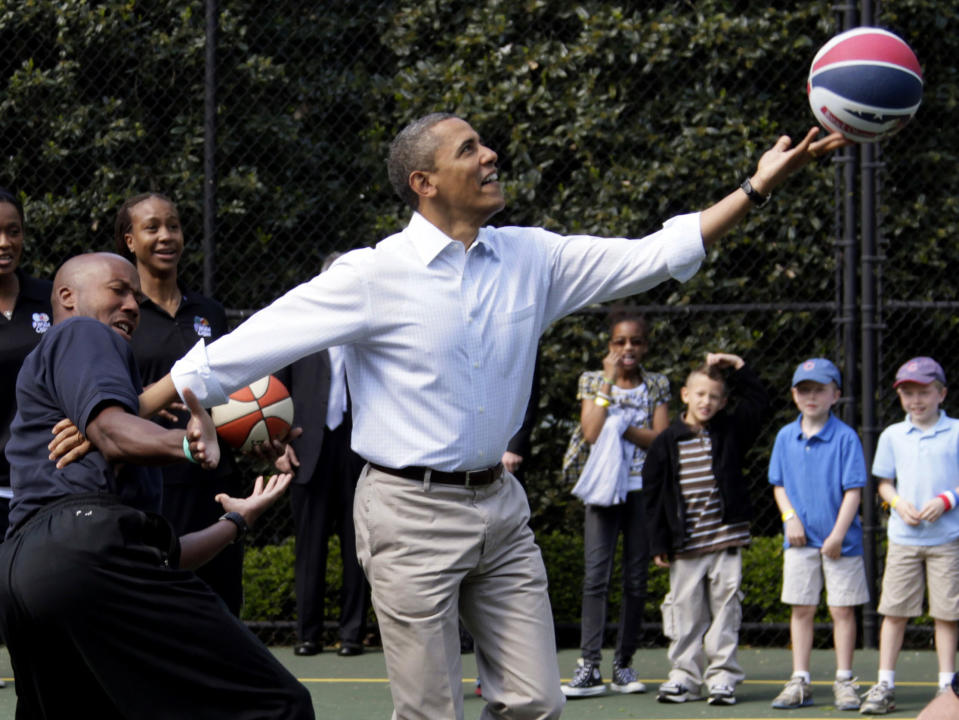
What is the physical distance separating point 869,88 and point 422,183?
144 centimetres

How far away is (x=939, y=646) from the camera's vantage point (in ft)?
22.2

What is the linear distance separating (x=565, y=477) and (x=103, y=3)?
4.20 metres

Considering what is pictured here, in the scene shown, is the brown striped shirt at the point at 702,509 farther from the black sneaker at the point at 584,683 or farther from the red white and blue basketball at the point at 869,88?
the red white and blue basketball at the point at 869,88

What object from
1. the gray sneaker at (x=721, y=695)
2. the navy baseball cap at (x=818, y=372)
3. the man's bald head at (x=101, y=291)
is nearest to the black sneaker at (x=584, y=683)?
the gray sneaker at (x=721, y=695)

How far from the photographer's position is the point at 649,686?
23.7ft

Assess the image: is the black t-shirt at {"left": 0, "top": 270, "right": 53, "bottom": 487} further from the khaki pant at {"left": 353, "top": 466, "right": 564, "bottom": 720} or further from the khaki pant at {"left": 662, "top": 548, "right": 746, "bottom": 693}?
the khaki pant at {"left": 662, "top": 548, "right": 746, "bottom": 693}

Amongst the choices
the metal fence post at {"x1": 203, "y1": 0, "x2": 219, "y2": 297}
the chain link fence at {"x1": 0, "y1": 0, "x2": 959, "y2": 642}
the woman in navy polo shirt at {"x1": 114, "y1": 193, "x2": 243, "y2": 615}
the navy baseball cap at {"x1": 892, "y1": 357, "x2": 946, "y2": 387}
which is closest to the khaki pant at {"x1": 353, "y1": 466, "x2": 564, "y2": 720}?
the woman in navy polo shirt at {"x1": 114, "y1": 193, "x2": 243, "y2": 615}

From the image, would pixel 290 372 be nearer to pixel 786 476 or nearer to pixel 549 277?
pixel 786 476

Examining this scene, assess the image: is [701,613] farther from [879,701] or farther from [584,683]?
[879,701]

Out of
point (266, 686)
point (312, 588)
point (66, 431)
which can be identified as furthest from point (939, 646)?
point (66, 431)

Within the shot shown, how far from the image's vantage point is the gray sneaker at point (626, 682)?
6.97 meters

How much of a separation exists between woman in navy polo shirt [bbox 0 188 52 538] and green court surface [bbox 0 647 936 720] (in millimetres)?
1531

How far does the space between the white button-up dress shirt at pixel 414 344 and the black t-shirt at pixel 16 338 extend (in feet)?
6.27

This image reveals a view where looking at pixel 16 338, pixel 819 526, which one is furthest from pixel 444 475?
pixel 819 526
